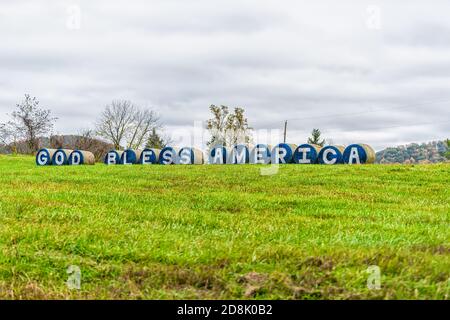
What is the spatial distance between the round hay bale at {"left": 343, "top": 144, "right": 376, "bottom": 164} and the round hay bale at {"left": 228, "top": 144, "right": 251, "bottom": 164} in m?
8.08

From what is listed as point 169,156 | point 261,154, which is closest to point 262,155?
point 261,154

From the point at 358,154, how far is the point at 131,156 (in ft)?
65.0

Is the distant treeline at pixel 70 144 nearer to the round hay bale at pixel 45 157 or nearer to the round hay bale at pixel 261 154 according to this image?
the round hay bale at pixel 45 157

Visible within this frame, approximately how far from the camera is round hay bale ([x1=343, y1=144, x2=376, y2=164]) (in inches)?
1330

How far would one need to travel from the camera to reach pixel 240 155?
38.8 metres

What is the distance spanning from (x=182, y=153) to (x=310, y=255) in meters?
33.8

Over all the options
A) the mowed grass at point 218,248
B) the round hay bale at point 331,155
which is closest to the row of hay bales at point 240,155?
the round hay bale at point 331,155

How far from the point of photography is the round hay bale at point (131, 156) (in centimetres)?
4228

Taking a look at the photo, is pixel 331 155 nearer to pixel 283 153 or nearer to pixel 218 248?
pixel 283 153

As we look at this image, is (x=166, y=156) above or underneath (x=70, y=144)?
underneath

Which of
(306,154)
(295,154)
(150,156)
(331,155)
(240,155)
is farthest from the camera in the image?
(150,156)

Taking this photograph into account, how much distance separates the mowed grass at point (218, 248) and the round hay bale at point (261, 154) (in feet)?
83.0

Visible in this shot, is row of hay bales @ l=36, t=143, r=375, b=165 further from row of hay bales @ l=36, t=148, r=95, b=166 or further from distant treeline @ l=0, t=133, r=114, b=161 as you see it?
distant treeline @ l=0, t=133, r=114, b=161

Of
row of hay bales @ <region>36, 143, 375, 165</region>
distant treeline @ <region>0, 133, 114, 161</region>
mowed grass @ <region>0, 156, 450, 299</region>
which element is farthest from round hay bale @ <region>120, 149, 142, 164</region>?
mowed grass @ <region>0, 156, 450, 299</region>
